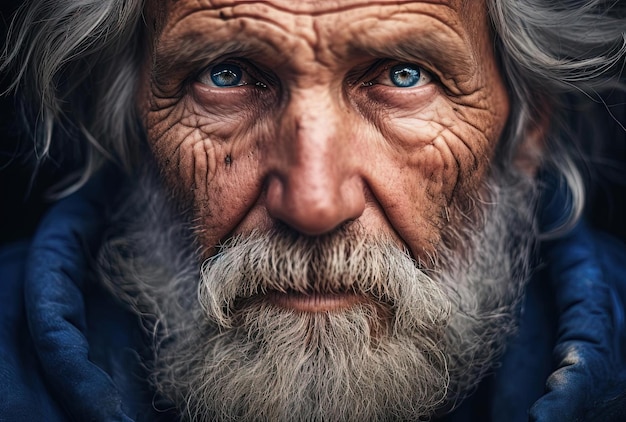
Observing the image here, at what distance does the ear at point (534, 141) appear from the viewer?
7.50 ft

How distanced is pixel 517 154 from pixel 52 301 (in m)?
1.48

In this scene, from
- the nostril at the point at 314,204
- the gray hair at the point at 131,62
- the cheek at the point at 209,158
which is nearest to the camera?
the nostril at the point at 314,204

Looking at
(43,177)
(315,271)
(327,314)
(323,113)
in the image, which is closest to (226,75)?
(323,113)

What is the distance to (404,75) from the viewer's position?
1902 mm

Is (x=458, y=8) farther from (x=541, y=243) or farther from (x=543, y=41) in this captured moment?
(x=541, y=243)

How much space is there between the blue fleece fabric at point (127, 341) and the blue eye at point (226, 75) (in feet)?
2.41

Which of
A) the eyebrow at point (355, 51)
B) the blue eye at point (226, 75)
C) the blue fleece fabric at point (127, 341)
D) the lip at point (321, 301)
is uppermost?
the eyebrow at point (355, 51)

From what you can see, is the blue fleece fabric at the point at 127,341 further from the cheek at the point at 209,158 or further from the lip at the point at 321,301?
the lip at the point at 321,301

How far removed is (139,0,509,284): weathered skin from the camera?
5.74ft

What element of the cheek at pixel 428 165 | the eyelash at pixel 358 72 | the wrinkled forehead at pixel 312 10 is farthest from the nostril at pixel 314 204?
the wrinkled forehead at pixel 312 10

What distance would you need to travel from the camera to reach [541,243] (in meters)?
2.33

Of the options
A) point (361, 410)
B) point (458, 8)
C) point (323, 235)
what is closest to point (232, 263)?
point (323, 235)

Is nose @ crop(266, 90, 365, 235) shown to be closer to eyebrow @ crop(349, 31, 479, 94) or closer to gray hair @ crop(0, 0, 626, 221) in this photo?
eyebrow @ crop(349, 31, 479, 94)

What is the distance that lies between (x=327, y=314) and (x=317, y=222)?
0.27 metres
